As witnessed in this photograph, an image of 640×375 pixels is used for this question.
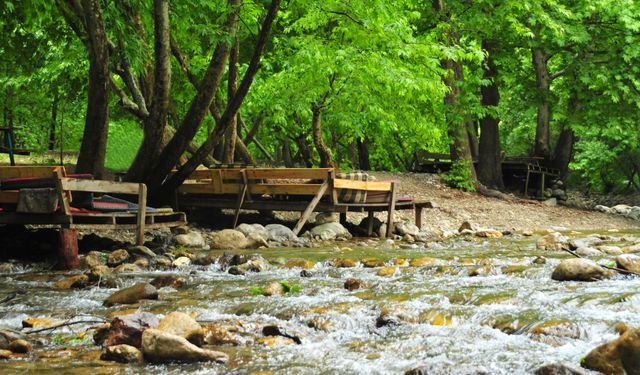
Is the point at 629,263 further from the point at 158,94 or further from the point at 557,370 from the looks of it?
the point at 158,94

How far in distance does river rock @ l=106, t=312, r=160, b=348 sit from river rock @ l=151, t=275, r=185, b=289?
2.42 m

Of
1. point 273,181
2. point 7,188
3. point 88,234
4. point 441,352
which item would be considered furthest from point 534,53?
point 441,352

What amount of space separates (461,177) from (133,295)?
1619cm

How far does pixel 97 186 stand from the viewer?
9.12 meters

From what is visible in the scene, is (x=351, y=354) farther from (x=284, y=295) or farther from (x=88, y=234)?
(x=88, y=234)

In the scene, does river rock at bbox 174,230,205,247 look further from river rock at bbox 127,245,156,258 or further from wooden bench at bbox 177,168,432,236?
wooden bench at bbox 177,168,432,236

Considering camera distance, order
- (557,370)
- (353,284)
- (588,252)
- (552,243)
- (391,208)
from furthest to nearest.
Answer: (391,208), (552,243), (588,252), (353,284), (557,370)

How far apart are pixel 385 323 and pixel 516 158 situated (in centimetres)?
2224

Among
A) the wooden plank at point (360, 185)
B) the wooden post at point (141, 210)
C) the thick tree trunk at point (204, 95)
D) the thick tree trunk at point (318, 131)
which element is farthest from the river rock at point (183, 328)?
the thick tree trunk at point (318, 131)

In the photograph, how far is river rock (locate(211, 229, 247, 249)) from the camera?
11.2 meters

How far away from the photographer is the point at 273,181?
1377 centimetres

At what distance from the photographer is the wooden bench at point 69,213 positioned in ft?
28.5

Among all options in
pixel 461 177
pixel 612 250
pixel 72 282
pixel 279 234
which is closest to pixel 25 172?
pixel 72 282

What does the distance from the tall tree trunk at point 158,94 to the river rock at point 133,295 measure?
5534mm
